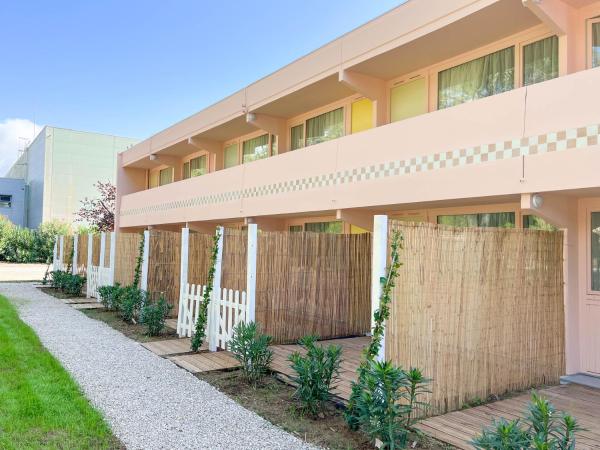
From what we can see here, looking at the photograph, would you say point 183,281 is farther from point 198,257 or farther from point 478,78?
point 478,78

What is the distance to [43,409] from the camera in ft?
18.0

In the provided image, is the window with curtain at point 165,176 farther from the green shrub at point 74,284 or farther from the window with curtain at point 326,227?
the window with curtain at point 326,227

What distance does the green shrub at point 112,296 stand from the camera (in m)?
12.9

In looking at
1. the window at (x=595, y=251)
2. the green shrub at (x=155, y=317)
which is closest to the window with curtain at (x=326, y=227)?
the green shrub at (x=155, y=317)

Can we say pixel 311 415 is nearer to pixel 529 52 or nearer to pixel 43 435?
pixel 43 435

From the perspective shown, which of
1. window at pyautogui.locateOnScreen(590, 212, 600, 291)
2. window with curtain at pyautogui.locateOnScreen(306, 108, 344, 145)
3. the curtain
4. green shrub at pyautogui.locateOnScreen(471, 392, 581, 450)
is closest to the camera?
green shrub at pyautogui.locateOnScreen(471, 392, 581, 450)

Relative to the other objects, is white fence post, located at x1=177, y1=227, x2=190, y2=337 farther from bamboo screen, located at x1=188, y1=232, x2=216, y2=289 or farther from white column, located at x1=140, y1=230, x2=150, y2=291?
white column, located at x1=140, y1=230, x2=150, y2=291

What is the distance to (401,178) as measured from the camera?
8.82 metres

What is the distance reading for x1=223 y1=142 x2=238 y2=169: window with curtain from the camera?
17031mm

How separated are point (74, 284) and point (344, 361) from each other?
1217 centimetres

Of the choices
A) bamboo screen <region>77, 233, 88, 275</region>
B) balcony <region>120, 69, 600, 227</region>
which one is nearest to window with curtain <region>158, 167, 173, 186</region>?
bamboo screen <region>77, 233, 88, 275</region>

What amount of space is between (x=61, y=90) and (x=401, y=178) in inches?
1731

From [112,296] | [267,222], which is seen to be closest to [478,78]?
[267,222]

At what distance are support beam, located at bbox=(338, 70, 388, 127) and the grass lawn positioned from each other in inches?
295
